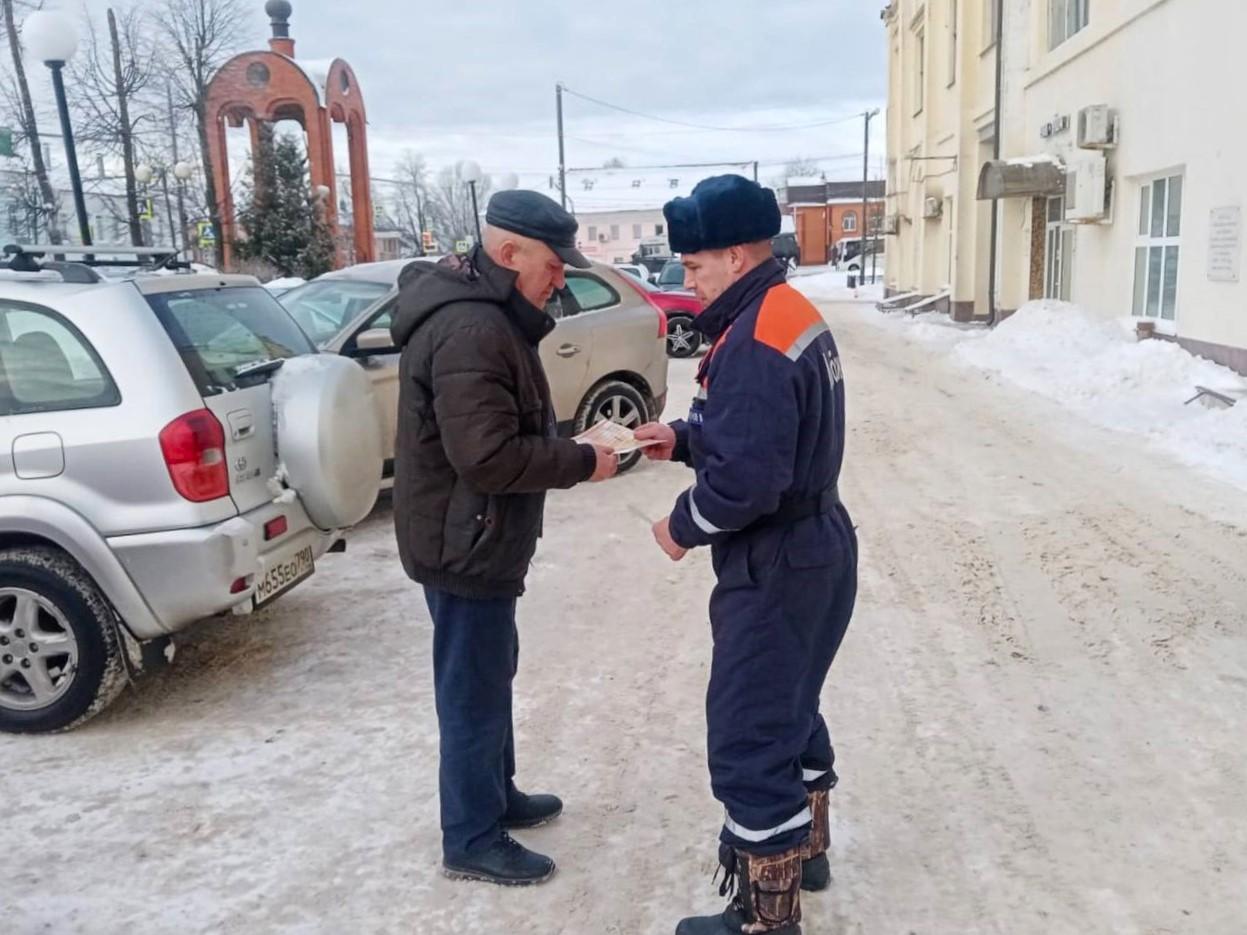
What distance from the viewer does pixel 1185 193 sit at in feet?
41.3

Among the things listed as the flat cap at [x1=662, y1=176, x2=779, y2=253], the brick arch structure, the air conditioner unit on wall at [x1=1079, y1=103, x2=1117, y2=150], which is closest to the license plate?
the flat cap at [x1=662, y1=176, x2=779, y2=253]

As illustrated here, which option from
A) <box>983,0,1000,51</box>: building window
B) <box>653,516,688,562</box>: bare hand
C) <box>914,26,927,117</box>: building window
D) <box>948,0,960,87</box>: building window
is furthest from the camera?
<box>914,26,927,117</box>: building window

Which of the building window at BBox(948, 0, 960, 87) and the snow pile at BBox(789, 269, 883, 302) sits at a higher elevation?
the building window at BBox(948, 0, 960, 87)

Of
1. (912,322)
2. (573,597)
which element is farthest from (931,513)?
(912,322)

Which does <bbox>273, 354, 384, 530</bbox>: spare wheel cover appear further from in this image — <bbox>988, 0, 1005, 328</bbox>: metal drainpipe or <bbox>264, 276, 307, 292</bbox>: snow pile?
<bbox>988, 0, 1005, 328</bbox>: metal drainpipe

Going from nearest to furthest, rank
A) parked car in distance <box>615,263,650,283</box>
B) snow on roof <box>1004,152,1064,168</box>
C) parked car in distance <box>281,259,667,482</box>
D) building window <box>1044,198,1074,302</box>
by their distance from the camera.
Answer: parked car in distance <box>281,259,667,482</box> → parked car in distance <box>615,263,650,283</box> → snow on roof <box>1004,152,1064,168</box> → building window <box>1044,198,1074,302</box>

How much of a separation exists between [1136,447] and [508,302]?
302 inches

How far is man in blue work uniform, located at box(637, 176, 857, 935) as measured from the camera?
2.59 metres

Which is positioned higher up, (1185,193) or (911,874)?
(1185,193)

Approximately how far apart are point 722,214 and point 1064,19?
18236 mm

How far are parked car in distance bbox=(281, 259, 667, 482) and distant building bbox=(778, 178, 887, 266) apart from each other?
64045 mm

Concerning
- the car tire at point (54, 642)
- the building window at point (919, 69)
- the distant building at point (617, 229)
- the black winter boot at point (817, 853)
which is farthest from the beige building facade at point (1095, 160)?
the distant building at point (617, 229)

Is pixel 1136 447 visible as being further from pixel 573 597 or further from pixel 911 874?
pixel 911 874

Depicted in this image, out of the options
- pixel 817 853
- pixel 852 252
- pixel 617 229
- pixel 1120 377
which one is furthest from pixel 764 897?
pixel 617 229
